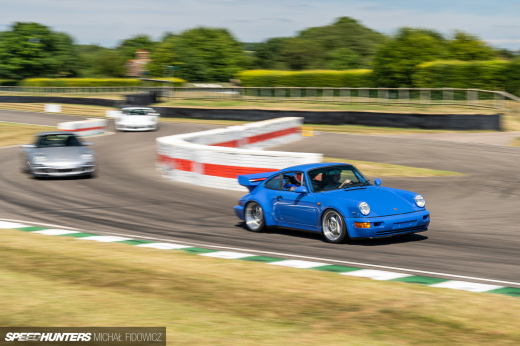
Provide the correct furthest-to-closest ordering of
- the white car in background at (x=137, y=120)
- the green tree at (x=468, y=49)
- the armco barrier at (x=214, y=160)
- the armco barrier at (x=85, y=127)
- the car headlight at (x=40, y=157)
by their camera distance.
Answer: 1. the green tree at (x=468, y=49)
2. the white car in background at (x=137, y=120)
3. the armco barrier at (x=85, y=127)
4. the car headlight at (x=40, y=157)
5. the armco barrier at (x=214, y=160)

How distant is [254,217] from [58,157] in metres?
9.44

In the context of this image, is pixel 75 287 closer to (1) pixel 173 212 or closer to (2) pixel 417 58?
(1) pixel 173 212

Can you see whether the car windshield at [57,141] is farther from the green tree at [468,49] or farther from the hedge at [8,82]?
the hedge at [8,82]

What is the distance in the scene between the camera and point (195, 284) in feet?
26.5

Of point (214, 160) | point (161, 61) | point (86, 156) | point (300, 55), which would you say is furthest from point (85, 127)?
point (300, 55)

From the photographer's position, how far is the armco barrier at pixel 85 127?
35781mm

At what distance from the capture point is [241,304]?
280 inches

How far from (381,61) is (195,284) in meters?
48.4

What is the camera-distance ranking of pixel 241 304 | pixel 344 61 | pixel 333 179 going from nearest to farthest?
pixel 241 304 < pixel 333 179 < pixel 344 61

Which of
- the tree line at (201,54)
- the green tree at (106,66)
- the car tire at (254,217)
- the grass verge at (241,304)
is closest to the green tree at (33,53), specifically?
the tree line at (201,54)

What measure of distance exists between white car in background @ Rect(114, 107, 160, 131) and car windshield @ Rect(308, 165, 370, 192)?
2746cm

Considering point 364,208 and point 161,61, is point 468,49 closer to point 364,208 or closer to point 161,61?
point 364,208

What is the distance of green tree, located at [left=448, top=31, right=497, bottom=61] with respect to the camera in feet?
181

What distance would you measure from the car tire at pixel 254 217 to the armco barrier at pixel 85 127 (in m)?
24.9
